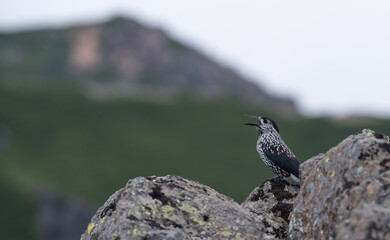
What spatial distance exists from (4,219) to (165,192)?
187897 millimetres

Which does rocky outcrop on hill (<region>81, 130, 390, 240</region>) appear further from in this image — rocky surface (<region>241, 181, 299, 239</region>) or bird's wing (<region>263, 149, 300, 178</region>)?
bird's wing (<region>263, 149, 300, 178</region>)

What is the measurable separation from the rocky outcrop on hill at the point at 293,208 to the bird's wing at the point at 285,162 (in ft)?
6.24

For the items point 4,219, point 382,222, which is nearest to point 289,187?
point 382,222

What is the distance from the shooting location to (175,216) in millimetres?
14180

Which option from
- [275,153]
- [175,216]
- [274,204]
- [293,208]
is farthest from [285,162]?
[175,216]

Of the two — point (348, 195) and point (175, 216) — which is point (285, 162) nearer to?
point (175, 216)

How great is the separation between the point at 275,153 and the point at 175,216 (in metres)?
4.75

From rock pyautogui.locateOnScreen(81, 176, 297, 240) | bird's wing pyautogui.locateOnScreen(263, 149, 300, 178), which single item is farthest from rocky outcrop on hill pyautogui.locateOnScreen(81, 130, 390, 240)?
bird's wing pyautogui.locateOnScreen(263, 149, 300, 178)

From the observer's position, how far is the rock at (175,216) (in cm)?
1355

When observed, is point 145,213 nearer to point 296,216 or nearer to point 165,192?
point 165,192

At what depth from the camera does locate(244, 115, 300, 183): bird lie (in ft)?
59.0

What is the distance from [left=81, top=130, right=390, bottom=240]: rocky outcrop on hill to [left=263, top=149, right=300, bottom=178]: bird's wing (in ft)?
6.24

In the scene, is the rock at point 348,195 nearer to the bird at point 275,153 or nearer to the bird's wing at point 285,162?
the bird's wing at point 285,162

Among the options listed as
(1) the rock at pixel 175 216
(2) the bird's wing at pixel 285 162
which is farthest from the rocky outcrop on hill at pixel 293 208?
(2) the bird's wing at pixel 285 162
